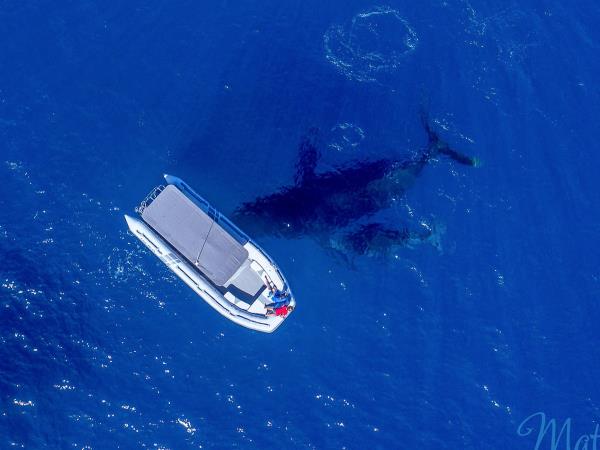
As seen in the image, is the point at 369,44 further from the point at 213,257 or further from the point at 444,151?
the point at 213,257

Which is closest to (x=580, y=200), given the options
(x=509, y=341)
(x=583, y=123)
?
(x=583, y=123)

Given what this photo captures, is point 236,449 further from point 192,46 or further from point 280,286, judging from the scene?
point 192,46

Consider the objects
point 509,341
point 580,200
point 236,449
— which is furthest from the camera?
point 580,200

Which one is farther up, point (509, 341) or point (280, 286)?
point (509, 341)

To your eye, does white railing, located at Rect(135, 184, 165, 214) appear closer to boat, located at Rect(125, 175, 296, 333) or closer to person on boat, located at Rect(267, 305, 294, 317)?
boat, located at Rect(125, 175, 296, 333)

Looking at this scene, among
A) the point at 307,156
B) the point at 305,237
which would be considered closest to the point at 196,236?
the point at 305,237

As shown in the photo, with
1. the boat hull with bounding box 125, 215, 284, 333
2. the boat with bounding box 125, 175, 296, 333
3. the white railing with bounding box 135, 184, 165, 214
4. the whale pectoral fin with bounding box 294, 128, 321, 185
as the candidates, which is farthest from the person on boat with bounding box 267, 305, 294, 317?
the white railing with bounding box 135, 184, 165, 214

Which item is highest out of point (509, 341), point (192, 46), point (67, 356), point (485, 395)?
point (192, 46)
